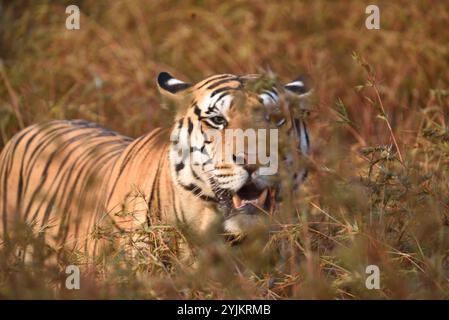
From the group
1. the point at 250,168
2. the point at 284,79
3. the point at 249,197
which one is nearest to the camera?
the point at 250,168

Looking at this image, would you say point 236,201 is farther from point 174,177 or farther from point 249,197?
point 174,177

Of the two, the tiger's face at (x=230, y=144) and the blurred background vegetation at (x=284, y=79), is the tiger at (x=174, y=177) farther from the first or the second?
the blurred background vegetation at (x=284, y=79)

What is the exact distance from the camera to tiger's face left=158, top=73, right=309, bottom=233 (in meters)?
3.41

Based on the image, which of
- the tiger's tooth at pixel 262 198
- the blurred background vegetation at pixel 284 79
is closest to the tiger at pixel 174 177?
the tiger's tooth at pixel 262 198

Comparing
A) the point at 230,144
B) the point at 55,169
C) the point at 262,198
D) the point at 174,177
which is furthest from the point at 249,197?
the point at 55,169

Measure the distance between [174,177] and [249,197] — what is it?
1.08ft

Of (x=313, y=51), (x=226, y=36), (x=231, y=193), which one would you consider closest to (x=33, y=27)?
(x=226, y=36)

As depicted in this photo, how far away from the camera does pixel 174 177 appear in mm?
3725

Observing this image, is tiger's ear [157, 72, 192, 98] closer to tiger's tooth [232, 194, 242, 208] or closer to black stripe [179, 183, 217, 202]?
black stripe [179, 183, 217, 202]

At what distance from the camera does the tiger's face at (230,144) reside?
341cm
